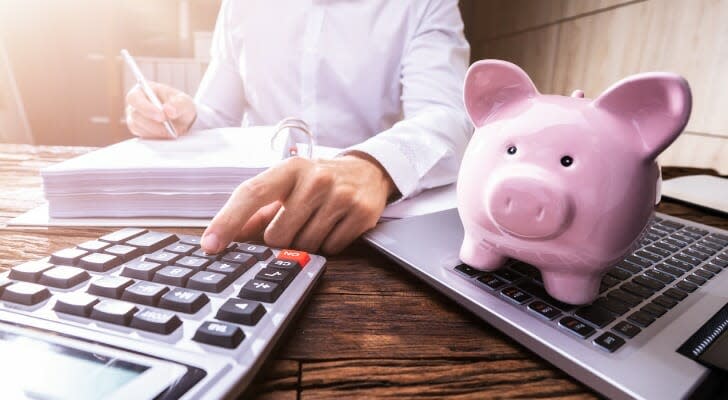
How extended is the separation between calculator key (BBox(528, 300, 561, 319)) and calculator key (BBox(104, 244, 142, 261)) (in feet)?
0.91

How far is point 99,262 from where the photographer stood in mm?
293

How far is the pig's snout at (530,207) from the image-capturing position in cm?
24

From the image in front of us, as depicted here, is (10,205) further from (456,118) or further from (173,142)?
(456,118)

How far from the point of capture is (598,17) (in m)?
1.20

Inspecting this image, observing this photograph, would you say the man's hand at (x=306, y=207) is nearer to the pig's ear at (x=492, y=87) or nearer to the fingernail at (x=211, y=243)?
the fingernail at (x=211, y=243)

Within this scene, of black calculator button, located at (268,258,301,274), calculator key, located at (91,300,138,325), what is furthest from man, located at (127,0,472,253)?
calculator key, located at (91,300,138,325)

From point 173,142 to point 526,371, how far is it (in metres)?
0.55

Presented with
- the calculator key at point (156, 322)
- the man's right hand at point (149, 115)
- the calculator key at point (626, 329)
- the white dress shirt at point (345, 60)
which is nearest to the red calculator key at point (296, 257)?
the calculator key at point (156, 322)

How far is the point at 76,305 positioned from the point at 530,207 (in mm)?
260

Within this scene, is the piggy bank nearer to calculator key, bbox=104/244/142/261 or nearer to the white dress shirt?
calculator key, bbox=104/244/142/261

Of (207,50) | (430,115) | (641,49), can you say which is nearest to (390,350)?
(430,115)

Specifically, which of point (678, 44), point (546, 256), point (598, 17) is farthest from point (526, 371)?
point (598, 17)

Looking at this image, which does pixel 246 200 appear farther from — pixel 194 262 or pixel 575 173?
pixel 575 173

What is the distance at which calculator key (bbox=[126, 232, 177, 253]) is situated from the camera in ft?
1.08
